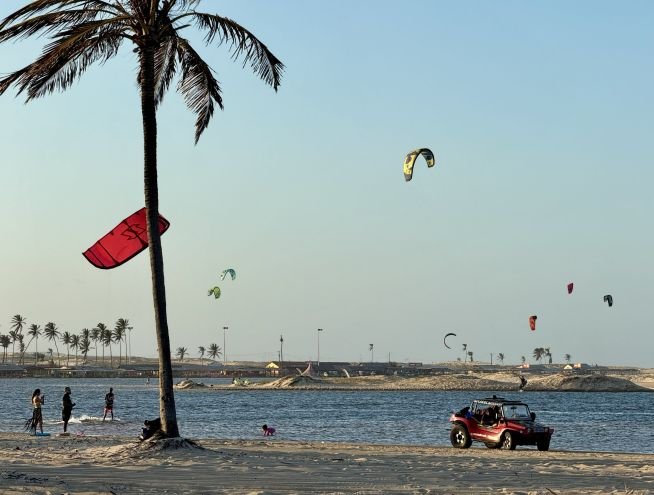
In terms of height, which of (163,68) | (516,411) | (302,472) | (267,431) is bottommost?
(267,431)

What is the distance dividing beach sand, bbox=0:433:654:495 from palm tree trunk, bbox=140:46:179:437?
1.28 m

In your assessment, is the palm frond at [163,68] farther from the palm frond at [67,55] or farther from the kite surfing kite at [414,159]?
the kite surfing kite at [414,159]

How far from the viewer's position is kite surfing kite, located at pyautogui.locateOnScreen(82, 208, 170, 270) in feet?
73.5

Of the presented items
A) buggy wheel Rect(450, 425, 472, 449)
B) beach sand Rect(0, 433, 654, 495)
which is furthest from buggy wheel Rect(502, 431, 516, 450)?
beach sand Rect(0, 433, 654, 495)

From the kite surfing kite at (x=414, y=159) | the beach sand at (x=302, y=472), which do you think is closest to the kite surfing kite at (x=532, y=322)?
the kite surfing kite at (x=414, y=159)

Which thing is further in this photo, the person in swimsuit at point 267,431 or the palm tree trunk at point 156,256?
the person in swimsuit at point 267,431

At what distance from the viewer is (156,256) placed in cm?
2358

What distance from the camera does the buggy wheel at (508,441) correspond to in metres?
29.5

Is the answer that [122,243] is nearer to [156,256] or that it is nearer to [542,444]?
[156,256]

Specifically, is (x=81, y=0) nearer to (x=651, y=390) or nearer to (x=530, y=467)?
(x=530, y=467)

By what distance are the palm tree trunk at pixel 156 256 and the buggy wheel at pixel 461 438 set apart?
36.2ft

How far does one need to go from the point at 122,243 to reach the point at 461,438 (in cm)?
1394

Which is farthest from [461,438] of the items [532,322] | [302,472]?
[532,322]

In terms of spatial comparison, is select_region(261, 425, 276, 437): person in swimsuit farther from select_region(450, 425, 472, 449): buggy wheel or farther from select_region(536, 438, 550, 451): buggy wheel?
select_region(536, 438, 550, 451): buggy wheel
